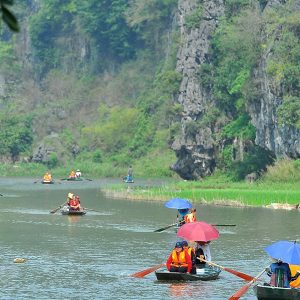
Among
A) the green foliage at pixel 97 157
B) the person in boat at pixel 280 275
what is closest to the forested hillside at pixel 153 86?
the green foliage at pixel 97 157

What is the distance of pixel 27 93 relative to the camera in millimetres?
127562

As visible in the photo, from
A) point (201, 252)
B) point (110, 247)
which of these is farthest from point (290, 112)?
point (201, 252)

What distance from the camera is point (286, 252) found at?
2845 centimetres

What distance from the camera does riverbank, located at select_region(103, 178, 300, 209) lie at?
58656 mm

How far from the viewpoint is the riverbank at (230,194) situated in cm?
5866

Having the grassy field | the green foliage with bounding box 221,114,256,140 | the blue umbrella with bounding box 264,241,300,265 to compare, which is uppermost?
the green foliage with bounding box 221,114,256,140

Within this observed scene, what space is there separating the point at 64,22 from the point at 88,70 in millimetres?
6374

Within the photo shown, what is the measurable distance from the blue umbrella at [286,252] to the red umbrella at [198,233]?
4.26 m

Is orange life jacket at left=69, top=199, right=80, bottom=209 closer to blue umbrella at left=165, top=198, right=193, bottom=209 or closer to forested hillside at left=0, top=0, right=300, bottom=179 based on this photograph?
blue umbrella at left=165, top=198, right=193, bottom=209

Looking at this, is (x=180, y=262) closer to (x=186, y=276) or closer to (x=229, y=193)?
(x=186, y=276)

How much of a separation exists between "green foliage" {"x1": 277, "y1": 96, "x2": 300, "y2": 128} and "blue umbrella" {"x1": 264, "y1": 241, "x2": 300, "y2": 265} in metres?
42.1

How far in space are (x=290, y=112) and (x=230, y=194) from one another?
11.6m

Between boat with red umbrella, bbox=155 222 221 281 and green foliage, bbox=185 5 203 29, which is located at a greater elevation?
green foliage, bbox=185 5 203 29

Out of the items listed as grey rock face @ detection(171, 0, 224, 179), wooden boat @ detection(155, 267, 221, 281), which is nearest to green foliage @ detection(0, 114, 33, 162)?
grey rock face @ detection(171, 0, 224, 179)
